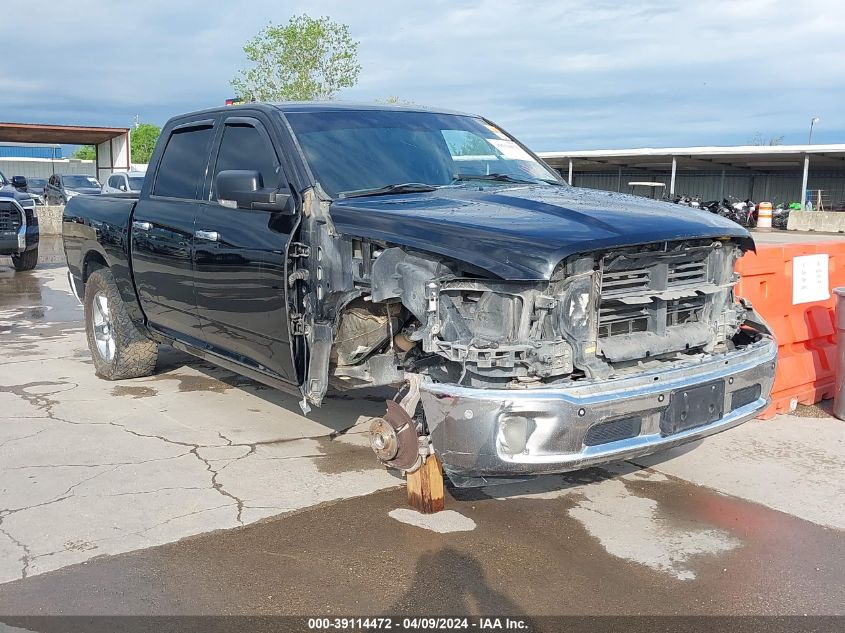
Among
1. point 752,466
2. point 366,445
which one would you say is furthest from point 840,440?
point 366,445

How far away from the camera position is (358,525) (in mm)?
4039

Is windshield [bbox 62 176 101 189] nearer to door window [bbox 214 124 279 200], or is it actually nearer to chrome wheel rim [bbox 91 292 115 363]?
chrome wheel rim [bbox 91 292 115 363]

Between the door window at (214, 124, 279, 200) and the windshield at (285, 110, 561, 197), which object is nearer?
the windshield at (285, 110, 561, 197)

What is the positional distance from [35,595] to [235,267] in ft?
6.64

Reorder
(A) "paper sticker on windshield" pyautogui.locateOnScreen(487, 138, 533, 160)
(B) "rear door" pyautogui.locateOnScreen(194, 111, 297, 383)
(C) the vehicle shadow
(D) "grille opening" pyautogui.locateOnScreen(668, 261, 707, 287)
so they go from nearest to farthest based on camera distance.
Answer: (C) the vehicle shadow → (D) "grille opening" pyautogui.locateOnScreen(668, 261, 707, 287) → (B) "rear door" pyautogui.locateOnScreen(194, 111, 297, 383) → (A) "paper sticker on windshield" pyautogui.locateOnScreen(487, 138, 533, 160)

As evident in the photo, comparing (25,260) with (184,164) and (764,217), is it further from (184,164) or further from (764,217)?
(764,217)

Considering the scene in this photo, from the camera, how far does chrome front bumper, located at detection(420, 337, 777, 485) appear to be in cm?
335

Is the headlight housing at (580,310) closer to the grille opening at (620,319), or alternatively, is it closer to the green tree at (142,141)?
the grille opening at (620,319)

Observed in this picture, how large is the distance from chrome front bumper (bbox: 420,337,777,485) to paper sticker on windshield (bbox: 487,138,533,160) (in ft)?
7.26

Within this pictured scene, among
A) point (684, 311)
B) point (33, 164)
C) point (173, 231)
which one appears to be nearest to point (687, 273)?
point (684, 311)

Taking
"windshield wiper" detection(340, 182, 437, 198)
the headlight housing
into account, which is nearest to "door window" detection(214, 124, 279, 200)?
"windshield wiper" detection(340, 182, 437, 198)

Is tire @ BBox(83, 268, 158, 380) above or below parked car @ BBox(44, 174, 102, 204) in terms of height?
below

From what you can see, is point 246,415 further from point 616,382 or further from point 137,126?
point 137,126

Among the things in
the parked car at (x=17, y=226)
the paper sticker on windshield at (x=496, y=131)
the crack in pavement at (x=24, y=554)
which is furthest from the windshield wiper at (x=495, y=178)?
the parked car at (x=17, y=226)
